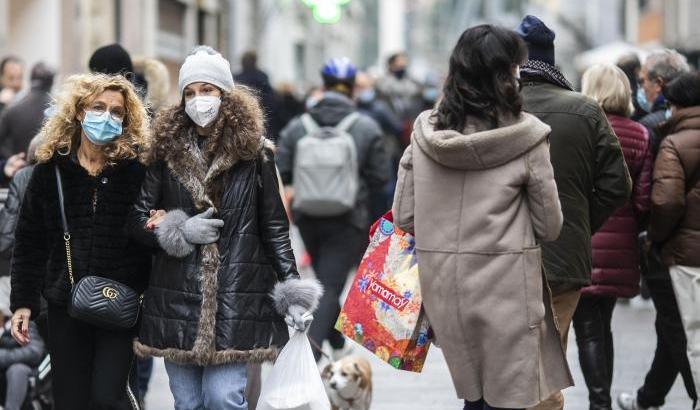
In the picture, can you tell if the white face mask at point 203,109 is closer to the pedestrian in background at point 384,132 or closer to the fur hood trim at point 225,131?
the fur hood trim at point 225,131

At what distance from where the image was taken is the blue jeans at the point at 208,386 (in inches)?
227

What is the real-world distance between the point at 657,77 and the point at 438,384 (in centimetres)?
240

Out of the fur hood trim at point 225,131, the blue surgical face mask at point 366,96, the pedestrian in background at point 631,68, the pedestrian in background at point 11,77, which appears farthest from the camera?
the blue surgical face mask at point 366,96

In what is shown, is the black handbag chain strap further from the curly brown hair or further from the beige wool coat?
the beige wool coat

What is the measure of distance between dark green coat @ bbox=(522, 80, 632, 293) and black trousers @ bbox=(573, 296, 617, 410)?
3.32ft

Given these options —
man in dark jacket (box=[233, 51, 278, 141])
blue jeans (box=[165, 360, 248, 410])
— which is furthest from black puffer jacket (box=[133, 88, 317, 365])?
man in dark jacket (box=[233, 51, 278, 141])

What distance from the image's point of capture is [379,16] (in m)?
71.9

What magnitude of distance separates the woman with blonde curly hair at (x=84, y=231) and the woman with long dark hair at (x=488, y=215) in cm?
140

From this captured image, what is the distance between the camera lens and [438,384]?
936 centimetres

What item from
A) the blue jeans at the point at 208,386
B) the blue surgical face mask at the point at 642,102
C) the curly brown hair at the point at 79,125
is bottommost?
the blue jeans at the point at 208,386

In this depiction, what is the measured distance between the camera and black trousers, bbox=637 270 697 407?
25.2ft

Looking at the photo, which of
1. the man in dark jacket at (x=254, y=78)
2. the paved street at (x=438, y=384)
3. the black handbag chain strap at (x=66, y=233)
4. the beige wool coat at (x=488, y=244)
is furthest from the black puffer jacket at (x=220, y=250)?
the man in dark jacket at (x=254, y=78)

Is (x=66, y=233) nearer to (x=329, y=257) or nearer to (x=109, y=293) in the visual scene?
(x=109, y=293)

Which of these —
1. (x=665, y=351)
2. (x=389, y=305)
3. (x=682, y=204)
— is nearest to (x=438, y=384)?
(x=665, y=351)
